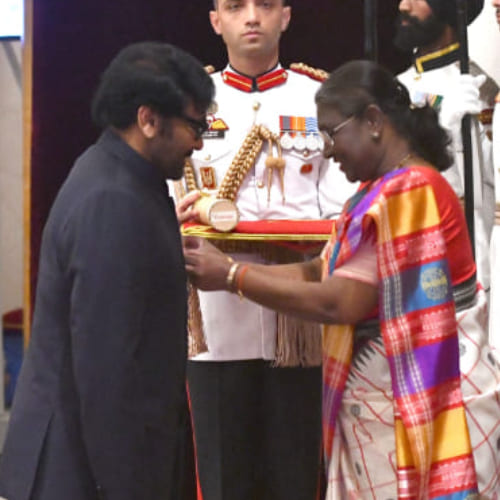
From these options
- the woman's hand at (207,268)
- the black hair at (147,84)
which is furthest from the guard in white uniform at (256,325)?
the black hair at (147,84)

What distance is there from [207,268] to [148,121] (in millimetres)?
403

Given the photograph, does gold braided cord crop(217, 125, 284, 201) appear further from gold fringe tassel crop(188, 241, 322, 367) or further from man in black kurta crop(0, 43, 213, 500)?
man in black kurta crop(0, 43, 213, 500)

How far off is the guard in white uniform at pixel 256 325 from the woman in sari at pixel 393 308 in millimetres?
488

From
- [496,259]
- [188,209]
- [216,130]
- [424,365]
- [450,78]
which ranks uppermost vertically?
[450,78]

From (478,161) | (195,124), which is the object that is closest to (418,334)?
(195,124)

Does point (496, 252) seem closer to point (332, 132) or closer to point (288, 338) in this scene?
point (288, 338)

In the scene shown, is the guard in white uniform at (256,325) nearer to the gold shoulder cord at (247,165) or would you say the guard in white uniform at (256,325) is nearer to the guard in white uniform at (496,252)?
the gold shoulder cord at (247,165)

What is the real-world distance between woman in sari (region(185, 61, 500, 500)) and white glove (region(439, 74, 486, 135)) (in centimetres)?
99

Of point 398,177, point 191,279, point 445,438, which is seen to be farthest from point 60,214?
point 445,438

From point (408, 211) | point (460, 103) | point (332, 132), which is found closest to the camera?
point (408, 211)

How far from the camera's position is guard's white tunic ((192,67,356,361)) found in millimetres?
2658

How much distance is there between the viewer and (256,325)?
105 inches

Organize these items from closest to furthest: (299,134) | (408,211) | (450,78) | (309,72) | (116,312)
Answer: (116,312), (408,211), (299,134), (309,72), (450,78)

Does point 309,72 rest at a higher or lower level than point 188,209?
higher
